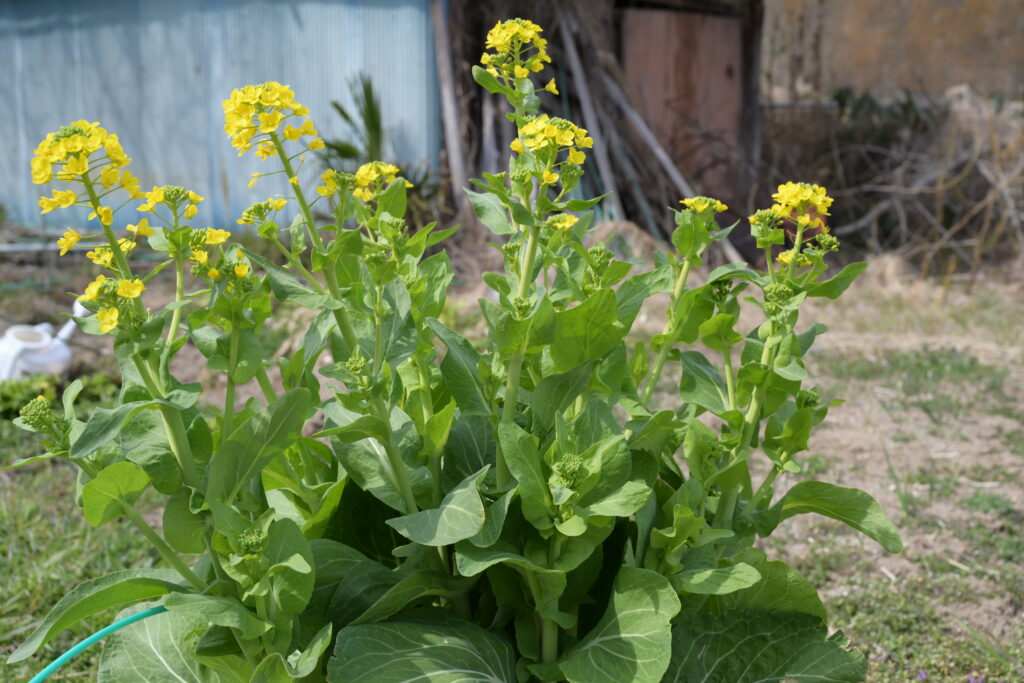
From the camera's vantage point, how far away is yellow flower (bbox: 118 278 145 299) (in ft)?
3.62

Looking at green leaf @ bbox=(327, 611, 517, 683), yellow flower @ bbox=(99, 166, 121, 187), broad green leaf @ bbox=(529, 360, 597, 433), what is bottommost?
green leaf @ bbox=(327, 611, 517, 683)

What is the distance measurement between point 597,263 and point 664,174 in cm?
544

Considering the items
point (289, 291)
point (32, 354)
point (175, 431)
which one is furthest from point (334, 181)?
point (32, 354)

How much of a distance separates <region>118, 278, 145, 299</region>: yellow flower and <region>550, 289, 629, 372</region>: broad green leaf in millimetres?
553

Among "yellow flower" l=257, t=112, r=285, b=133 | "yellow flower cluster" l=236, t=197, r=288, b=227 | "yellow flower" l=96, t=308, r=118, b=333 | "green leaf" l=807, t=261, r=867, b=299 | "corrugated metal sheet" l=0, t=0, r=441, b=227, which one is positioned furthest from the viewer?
"corrugated metal sheet" l=0, t=0, r=441, b=227

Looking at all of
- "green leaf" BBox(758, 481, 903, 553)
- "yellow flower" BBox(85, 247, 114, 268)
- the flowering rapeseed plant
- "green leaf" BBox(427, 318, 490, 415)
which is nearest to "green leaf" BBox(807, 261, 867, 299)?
the flowering rapeseed plant

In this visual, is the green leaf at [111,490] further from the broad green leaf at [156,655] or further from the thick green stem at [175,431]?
the broad green leaf at [156,655]

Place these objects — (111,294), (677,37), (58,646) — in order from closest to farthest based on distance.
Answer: (111,294), (58,646), (677,37)

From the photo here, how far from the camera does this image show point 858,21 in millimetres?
12297

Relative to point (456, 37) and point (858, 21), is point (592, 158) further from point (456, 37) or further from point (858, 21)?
point (858, 21)

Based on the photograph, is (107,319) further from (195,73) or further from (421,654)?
(195,73)

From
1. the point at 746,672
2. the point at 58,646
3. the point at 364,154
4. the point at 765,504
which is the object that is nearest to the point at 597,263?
the point at 765,504

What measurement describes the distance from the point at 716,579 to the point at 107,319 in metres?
0.89

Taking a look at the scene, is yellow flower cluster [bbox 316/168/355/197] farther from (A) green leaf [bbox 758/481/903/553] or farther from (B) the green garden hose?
(A) green leaf [bbox 758/481/903/553]
